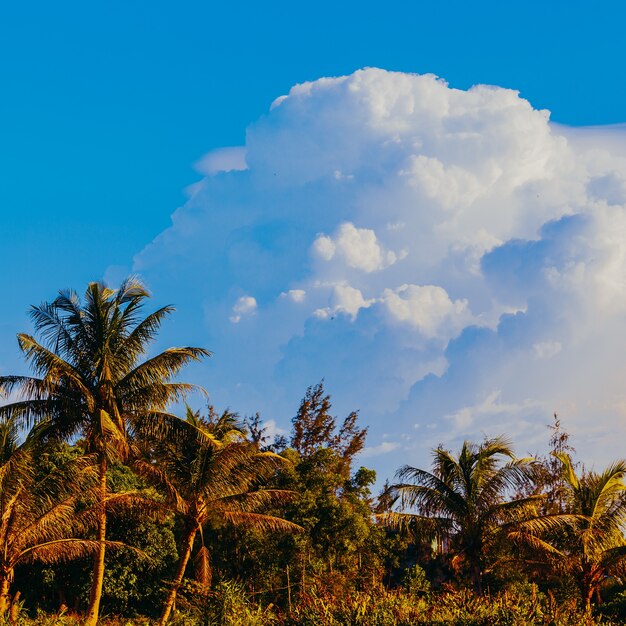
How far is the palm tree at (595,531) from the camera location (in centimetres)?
2481

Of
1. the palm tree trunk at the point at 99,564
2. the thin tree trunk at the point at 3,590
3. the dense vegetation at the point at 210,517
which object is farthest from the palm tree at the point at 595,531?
the thin tree trunk at the point at 3,590

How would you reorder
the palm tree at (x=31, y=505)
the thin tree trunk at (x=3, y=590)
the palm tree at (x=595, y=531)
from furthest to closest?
the palm tree at (x=595, y=531)
the palm tree at (x=31, y=505)
the thin tree trunk at (x=3, y=590)

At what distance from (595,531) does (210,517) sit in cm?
1284

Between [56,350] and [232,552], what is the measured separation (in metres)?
13.3

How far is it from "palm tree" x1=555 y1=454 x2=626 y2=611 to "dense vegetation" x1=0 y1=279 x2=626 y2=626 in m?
0.05

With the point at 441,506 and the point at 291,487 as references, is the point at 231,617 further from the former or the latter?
the point at 291,487

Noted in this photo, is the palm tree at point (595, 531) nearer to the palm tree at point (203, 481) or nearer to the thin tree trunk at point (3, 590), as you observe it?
the palm tree at point (203, 481)

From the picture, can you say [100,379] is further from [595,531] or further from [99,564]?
[595,531]

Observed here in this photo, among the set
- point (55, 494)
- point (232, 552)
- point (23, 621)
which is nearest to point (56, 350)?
point (55, 494)

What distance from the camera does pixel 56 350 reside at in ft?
76.5

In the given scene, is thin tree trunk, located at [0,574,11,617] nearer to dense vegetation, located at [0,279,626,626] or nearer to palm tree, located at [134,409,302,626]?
dense vegetation, located at [0,279,626,626]

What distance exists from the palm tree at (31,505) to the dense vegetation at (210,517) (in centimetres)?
6

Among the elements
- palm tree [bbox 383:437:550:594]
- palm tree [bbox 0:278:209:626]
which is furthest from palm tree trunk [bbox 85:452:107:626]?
palm tree [bbox 383:437:550:594]

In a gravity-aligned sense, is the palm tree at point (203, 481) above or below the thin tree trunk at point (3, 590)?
above
